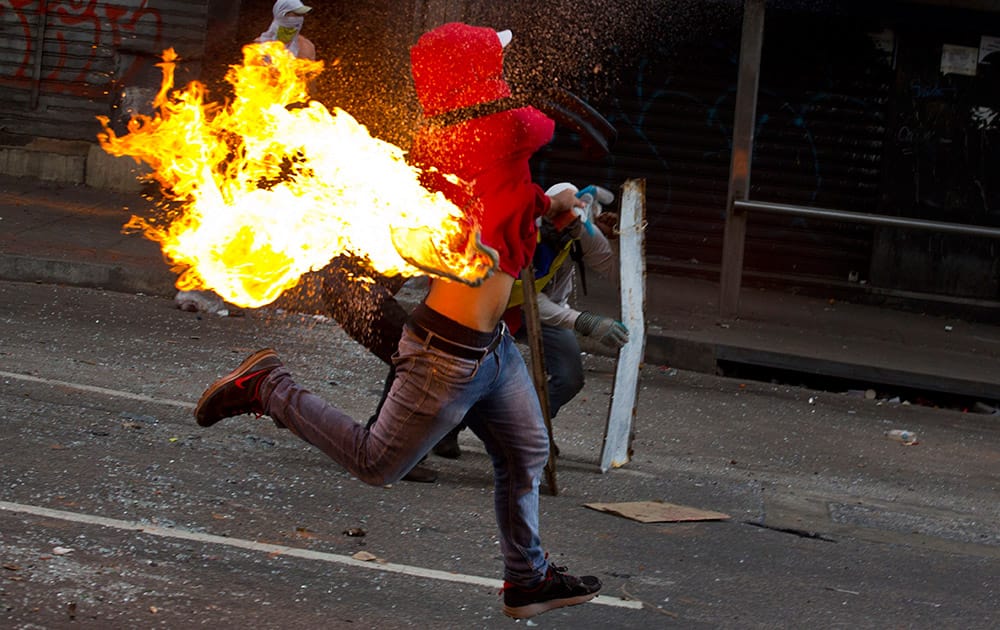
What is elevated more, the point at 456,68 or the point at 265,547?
the point at 456,68

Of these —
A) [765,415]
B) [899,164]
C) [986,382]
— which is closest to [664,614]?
[765,415]

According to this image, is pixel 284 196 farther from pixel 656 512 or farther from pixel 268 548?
pixel 656 512

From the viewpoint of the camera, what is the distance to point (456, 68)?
13.1 feet

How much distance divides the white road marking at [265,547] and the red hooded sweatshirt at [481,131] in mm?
1419

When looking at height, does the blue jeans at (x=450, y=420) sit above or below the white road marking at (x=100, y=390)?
above

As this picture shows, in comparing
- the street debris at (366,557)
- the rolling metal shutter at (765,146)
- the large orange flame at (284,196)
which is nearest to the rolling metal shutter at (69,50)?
the rolling metal shutter at (765,146)

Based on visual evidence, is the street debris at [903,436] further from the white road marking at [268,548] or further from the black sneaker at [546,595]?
the black sneaker at [546,595]

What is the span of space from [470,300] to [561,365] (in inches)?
103

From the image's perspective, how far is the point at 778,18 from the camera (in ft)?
44.0

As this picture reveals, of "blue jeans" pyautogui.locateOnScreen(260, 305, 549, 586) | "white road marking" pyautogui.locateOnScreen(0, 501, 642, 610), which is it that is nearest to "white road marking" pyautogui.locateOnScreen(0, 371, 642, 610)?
"white road marking" pyautogui.locateOnScreen(0, 501, 642, 610)

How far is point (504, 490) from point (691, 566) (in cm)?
144

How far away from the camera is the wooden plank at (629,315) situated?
668 centimetres

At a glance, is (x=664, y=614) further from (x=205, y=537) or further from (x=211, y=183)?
(x=211, y=183)

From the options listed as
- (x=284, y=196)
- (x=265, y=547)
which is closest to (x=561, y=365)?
(x=265, y=547)
